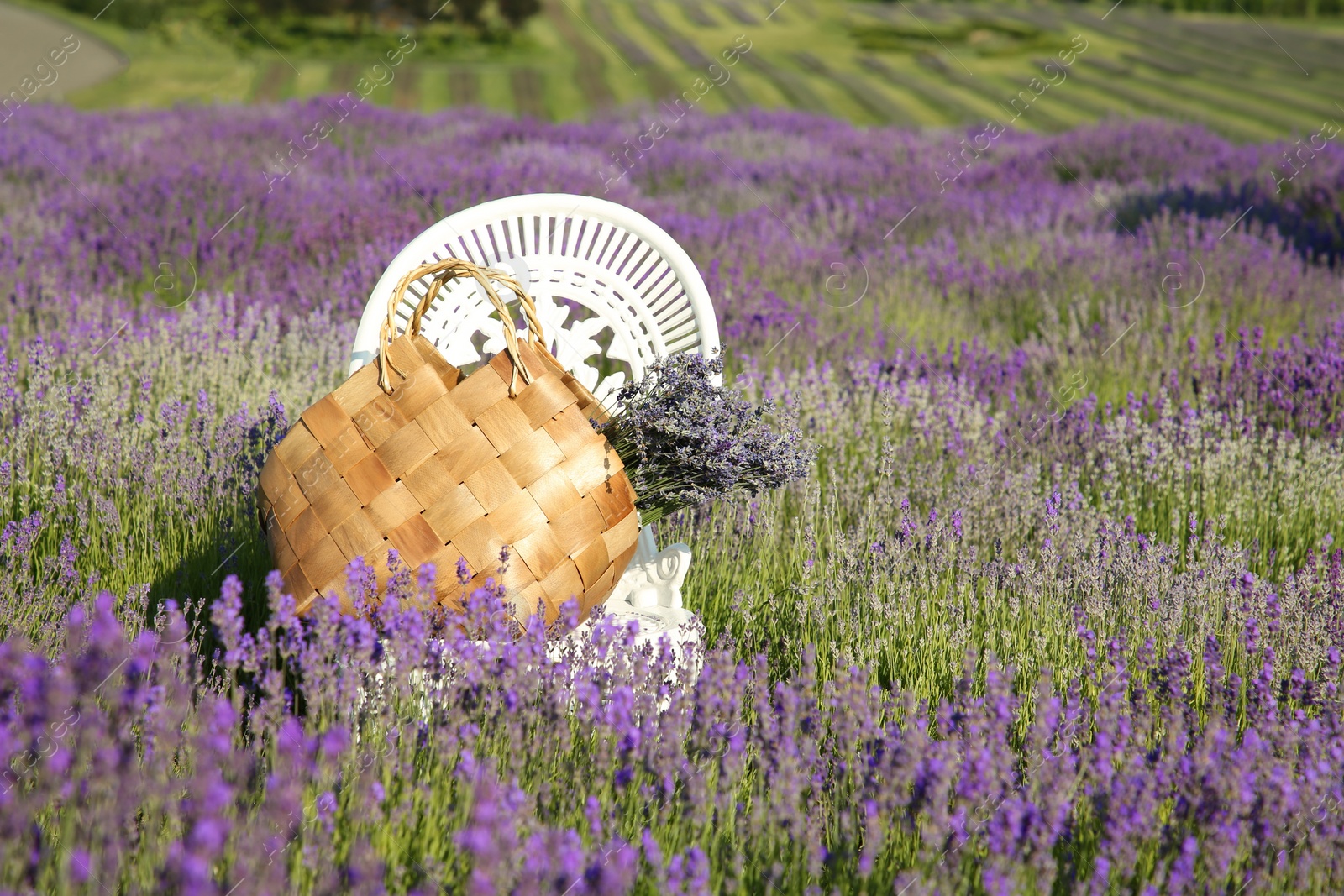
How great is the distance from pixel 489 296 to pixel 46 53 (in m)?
24.8

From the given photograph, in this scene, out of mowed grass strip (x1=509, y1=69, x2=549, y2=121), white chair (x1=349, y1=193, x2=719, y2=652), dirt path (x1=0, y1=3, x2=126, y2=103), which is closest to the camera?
white chair (x1=349, y1=193, x2=719, y2=652)

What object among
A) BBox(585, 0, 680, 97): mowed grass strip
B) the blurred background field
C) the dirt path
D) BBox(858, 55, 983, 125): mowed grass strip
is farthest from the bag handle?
the dirt path

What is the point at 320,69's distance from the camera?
25.4m

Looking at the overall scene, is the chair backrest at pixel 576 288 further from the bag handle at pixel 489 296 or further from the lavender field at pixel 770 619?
the lavender field at pixel 770 619

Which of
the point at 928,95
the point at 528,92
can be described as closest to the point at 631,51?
the point at 528,92

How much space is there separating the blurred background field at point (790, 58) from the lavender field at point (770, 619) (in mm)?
14389

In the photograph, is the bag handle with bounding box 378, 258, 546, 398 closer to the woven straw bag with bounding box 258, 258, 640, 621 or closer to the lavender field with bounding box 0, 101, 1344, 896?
the woven straw bag with bounding box 258, 258, 640, 621

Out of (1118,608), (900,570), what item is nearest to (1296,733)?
(1118,608)

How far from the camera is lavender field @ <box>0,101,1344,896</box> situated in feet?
3.86

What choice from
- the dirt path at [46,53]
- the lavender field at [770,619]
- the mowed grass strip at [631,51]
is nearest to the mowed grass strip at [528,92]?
the mowed grass strip at [631,51]

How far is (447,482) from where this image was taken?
1.66 meters

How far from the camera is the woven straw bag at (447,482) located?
1.65 metres

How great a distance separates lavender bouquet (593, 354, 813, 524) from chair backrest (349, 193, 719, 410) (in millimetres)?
293

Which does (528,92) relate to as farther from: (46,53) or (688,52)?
(46,53)
